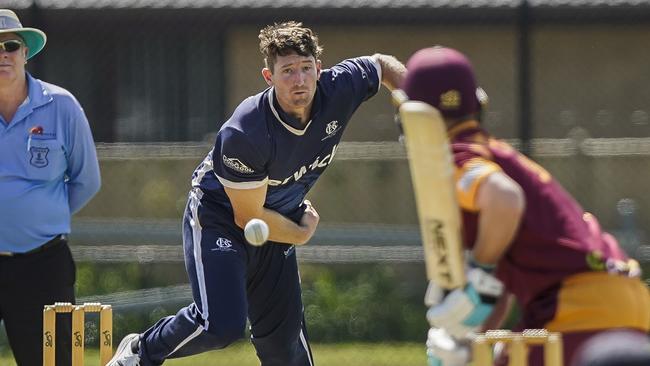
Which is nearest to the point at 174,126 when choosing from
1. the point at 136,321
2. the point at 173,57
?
the point at 173,57

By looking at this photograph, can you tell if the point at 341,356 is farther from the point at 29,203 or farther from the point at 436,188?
the point at 436,188

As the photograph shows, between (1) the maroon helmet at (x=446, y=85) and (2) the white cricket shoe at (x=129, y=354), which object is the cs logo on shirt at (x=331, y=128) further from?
(1) the maroon helmet at (x=446, y=85)

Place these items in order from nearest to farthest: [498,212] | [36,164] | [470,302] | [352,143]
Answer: [498,212]
[470,302]
[36,164]
[352,143]

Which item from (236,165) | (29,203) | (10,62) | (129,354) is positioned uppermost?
(10,62)

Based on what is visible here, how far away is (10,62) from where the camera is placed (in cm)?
616

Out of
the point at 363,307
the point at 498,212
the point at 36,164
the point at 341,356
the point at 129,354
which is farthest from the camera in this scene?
the point at 363,307

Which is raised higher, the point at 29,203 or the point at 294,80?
the point at 294,80

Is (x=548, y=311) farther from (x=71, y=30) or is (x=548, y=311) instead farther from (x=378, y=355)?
(x=71, y=30)

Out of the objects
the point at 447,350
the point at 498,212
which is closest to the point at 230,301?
the point at 447,350

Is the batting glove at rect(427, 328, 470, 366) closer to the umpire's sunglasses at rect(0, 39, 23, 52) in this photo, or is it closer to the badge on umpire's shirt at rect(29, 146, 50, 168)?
the badge on umpire's shirt at rect(29, 146, 50, 168)

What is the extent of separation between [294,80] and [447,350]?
1845 millimetres

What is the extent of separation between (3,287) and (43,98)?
845 millimetres

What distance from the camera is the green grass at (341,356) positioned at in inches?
351

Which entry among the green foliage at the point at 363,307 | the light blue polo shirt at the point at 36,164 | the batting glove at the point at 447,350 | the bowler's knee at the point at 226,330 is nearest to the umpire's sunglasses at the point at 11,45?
the light blue polo shirt at the point at 36,164
